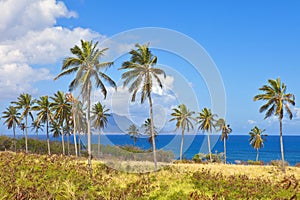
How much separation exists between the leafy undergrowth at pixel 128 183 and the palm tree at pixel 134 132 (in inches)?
113

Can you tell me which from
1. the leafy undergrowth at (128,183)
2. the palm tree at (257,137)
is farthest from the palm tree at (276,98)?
the palm tree at (257,137)

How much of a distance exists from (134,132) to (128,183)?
4.32m

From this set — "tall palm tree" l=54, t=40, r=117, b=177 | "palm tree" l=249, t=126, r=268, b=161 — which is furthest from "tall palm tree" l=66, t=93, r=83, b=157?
"palm tree" l=249, t=126, r=268, b=161

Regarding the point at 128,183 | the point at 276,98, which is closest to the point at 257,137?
the point at 276,98

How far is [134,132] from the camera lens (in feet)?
80.4

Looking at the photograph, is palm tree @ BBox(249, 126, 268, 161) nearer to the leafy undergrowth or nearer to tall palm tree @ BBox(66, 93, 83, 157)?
tall palm tree @ BBox(66, 93, 83, 157)

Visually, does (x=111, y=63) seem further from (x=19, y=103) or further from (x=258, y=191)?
(x=19, y=103)

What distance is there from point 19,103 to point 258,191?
184ft

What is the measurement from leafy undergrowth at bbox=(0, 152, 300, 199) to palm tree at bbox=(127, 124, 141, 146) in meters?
2.88

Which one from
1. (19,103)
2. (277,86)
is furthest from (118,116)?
(19,103)

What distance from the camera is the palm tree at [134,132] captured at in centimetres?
2365

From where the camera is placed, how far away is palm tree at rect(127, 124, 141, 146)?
23.6 m

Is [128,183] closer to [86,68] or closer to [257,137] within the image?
[86,68]

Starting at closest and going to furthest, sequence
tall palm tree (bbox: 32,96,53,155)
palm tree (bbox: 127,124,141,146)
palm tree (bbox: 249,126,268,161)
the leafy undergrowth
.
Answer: the leafy undergrowth → palm tree (bbox: 127,124,141,146) → tall palm tree (bbox: 32,96,53,155) → palm tree (bbox: 249,126,268,161)
